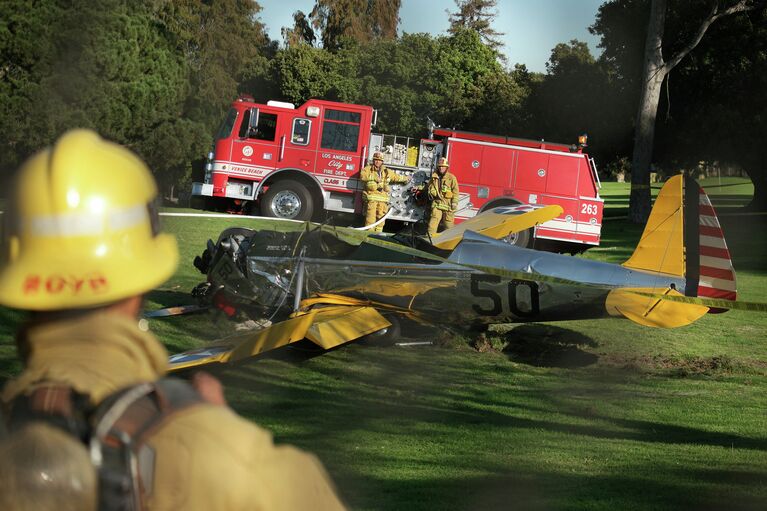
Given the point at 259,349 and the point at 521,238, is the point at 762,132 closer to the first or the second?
the point at 521,238

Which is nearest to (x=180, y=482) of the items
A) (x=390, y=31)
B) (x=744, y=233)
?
(x=744, y=233)

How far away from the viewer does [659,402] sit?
285 inches

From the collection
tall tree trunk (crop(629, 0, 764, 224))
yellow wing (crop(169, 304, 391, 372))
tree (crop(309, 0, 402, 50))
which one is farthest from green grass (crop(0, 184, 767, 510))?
tree (crop(309, 0, 402, 50))

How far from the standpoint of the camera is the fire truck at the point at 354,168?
20.1 meters

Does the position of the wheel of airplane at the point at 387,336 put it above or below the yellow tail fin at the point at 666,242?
below

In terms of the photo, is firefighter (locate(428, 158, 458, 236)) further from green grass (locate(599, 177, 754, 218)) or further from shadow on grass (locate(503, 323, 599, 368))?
green grass (locate(599, 177, 754, 218))

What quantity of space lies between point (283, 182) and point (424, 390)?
43.1 feet

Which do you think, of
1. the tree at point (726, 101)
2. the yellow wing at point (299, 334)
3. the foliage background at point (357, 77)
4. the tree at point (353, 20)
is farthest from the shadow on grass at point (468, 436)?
the tree at point (353, 20)

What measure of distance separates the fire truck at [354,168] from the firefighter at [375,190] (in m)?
0.75

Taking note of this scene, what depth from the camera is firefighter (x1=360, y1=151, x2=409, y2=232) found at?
1912 cm

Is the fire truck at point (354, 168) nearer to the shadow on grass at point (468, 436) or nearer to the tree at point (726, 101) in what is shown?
the shadow on grass at point (468, 436)

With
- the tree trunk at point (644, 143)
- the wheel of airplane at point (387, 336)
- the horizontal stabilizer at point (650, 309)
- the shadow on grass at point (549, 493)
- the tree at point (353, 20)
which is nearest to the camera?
the shadow on grass at point (549, 493)

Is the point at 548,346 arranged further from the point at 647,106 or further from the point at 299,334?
the point at 647,106

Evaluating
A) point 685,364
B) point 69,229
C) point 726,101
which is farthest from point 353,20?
point 69,229
